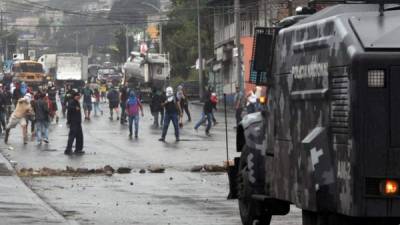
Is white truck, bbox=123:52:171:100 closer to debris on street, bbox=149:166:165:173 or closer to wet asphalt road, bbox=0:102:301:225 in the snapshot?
wet asphalt road, bbox=0:102:301:225

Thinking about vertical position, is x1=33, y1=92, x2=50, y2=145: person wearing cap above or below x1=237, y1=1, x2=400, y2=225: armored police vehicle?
below

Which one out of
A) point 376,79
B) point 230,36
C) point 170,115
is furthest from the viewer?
point 230,36

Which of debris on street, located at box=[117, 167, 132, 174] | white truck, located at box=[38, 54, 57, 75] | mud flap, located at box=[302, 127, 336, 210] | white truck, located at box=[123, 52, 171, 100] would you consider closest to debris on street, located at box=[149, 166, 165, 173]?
debris on street, located at box=[117, 167, 132, 174]

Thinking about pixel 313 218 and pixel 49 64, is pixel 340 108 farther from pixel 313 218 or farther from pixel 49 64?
pixel 49 64

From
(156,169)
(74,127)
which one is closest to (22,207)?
(156,169)

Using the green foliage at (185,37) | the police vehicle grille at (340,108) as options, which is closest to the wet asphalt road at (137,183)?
the police vehicle grille at (340,108)

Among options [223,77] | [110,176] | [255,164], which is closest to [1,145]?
[110,176]

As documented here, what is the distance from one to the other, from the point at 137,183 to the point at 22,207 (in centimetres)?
521

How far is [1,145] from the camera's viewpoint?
31.5 meters

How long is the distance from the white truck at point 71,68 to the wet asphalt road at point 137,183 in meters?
52.2

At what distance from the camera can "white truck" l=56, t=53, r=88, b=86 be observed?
89.1 meters

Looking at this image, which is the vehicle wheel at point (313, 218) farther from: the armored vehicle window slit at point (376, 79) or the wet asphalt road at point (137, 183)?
the wet asphalt road at point (137, 183)

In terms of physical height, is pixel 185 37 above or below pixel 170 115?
above

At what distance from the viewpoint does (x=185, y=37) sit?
3334 inches
